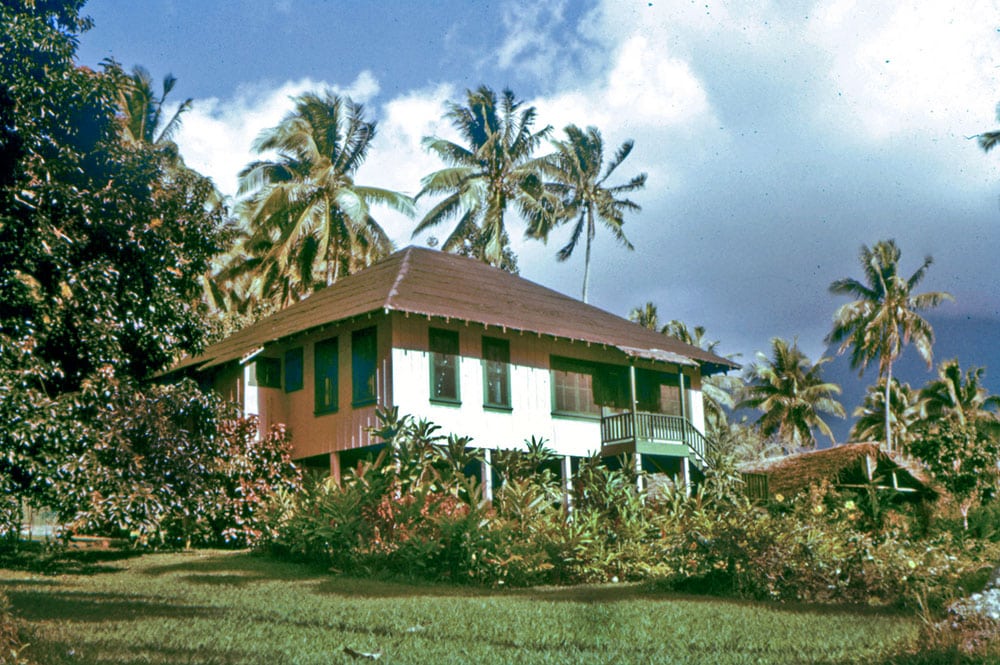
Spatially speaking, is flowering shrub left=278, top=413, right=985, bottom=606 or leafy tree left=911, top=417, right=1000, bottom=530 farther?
leafy tree left=911, top=417, right=1000, bottom=530

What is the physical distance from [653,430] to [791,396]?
3555cm

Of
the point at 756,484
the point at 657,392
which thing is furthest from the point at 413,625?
the point at 657,392

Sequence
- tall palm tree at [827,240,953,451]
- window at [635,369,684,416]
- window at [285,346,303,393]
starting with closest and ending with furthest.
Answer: window at [285,346,303,393] → window at [635,369,684,416] → tall palm tree at [827,240,953,451]

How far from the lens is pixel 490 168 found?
42.6 metres

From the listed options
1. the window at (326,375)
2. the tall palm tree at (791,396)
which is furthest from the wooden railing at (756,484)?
the tall palm tree at (791,396)

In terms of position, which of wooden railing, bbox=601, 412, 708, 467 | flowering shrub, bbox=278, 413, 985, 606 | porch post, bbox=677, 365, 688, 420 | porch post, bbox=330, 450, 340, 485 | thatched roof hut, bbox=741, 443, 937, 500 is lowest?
flowering shrub, bbox=278, 413, 985, 606

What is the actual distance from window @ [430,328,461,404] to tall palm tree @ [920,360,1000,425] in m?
41.6

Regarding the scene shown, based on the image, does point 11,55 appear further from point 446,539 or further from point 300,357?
point 300,357

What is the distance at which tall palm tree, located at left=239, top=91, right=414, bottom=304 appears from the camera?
37938mm

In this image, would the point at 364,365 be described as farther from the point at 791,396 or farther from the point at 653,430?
the point at 791,396

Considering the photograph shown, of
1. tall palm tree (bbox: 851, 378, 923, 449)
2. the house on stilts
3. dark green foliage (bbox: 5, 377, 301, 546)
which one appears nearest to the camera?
dark green foliage (bbox: 5, 377, 301, 546)

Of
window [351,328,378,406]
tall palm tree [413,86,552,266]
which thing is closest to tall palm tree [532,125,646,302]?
tall palm tree [413,86,552,266]

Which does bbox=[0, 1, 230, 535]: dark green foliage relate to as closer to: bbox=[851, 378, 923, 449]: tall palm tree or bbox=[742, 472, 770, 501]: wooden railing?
bbox=[742, 472, 770, 501]: wooden railing

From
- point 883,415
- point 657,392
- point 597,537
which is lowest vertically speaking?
point 597,537
